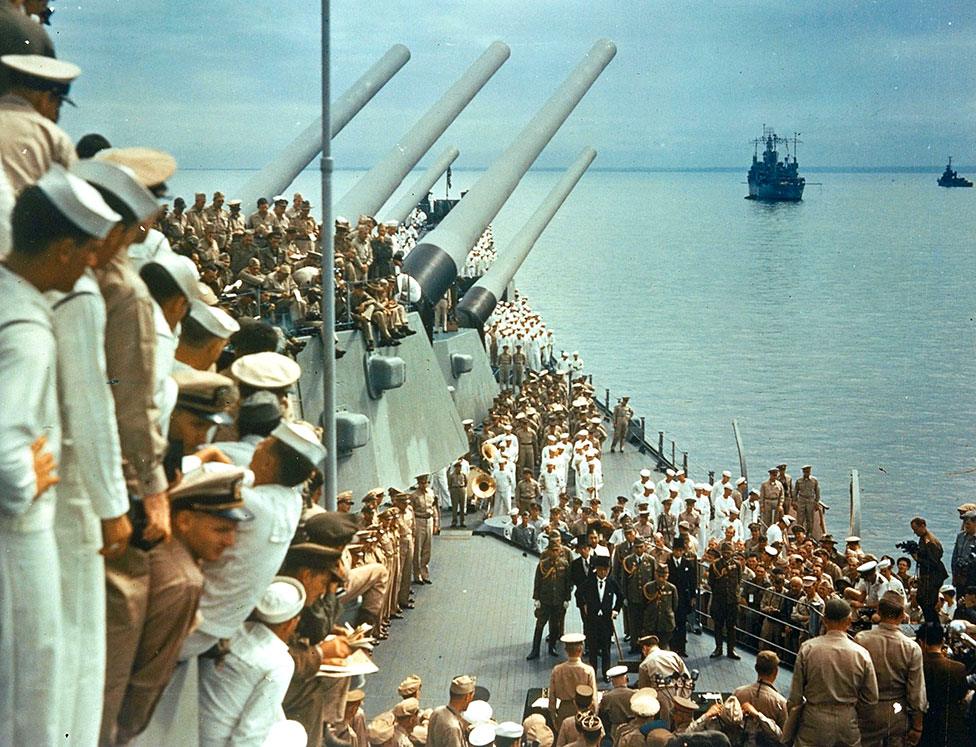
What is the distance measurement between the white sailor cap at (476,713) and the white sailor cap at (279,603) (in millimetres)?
3002

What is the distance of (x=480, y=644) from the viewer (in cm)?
1130

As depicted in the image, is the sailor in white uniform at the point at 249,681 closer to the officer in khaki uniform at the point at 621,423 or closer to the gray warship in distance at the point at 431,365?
the gray warship in distance at the point at 431,365

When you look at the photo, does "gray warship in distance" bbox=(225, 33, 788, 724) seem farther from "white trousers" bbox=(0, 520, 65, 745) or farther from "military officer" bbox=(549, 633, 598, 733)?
"white trousers" bbox=(0, 520, 65, 745)

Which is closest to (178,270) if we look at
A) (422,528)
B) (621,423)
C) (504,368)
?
(422,528)

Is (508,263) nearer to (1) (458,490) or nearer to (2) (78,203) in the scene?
(1) (458,490)

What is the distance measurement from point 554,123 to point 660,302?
5918cm

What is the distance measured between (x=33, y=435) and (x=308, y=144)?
18.2 metres

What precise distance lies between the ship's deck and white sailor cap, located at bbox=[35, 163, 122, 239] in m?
7.34

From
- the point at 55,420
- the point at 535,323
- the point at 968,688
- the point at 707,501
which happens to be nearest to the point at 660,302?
the point at 535,323

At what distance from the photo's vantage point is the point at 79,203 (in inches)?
104

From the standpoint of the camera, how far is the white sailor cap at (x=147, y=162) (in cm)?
328

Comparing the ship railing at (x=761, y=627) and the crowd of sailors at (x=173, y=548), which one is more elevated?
the crowd of sailors at (x=173, y=548)

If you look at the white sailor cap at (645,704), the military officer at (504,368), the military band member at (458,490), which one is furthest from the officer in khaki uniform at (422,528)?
the military officer at (504,368)

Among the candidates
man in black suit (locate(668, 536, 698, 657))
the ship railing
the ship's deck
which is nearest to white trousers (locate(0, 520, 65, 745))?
the ship's deck
